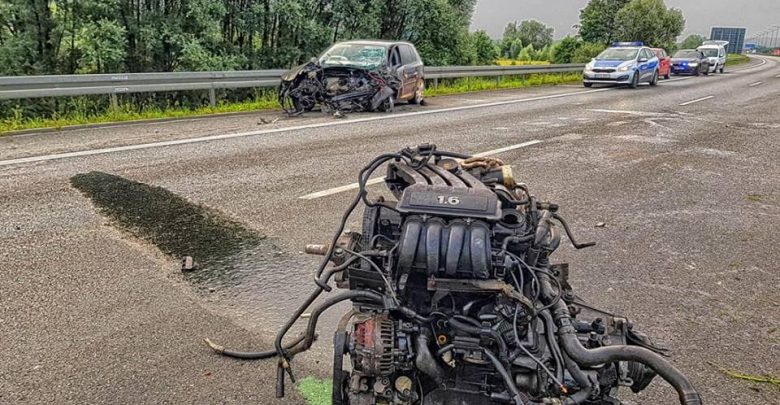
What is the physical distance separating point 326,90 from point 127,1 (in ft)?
22.9

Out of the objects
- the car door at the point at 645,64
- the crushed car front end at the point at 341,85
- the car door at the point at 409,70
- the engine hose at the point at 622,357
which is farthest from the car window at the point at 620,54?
the engine hose at the point at 622,357

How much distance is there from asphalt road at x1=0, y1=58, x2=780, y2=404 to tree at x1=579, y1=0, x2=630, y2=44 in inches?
1543

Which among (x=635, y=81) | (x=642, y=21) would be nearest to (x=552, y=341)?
(x=635, y=81)

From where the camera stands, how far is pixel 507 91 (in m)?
19.5

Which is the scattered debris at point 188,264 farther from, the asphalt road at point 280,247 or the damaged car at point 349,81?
the damaged car at point 349,81

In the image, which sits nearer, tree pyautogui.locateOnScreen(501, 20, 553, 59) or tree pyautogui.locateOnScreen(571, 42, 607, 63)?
tree pyautogui.locateOnScreen(571, 42, 607, 63)

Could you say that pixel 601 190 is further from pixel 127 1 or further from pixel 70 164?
pixel 127 1

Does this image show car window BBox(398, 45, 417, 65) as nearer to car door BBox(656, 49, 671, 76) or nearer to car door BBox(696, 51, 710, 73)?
car door BBox(656, 49, 671, 76)

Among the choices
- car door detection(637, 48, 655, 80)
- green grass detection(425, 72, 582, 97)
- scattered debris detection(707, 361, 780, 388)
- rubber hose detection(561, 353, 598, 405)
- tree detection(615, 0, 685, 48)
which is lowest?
scattered debris detection(707, 361, 780, 388)

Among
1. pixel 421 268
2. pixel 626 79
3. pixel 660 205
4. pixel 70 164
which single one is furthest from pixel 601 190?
pixel 626 79

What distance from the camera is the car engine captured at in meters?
2.17

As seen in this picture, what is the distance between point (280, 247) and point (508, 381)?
282cm

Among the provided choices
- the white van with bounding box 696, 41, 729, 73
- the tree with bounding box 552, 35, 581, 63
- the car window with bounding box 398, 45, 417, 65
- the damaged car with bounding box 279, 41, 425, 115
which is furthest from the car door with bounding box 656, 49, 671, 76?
the damaged car with bounding box 279, 41, 425, 115

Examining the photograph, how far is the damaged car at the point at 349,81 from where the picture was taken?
12.0 m
